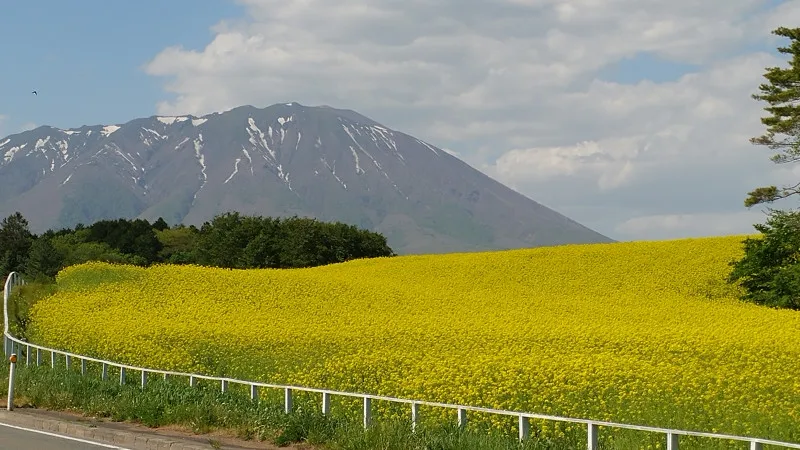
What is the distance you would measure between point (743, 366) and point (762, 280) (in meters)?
24.7

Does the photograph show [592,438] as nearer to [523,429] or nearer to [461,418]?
[523,429]

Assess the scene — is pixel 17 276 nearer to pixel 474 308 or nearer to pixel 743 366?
pixel 474 308

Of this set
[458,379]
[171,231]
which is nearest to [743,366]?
[458,379]

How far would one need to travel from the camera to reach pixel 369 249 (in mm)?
107875

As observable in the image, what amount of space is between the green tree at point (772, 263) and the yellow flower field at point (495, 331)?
1202mm

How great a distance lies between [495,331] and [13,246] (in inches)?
5051

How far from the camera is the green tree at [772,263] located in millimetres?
45500

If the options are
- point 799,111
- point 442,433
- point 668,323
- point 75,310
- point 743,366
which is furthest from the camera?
point 799,111

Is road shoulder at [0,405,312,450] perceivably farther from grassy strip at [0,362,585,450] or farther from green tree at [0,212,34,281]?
green tree at [0,212,34,281]

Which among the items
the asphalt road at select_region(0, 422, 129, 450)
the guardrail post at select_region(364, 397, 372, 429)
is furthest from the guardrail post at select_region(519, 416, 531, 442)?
the asphalt road at select_region(0, 422, 129, 450)

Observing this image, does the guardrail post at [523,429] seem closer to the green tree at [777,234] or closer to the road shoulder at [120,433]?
the road shoulder at [120,433]

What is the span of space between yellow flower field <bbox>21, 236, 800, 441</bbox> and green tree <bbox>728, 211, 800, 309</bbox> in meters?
1.20

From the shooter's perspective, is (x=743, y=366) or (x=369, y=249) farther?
(x=369, y=249)

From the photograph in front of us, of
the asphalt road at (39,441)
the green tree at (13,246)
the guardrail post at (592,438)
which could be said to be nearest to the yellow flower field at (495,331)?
the guardrail post at (592,438)
